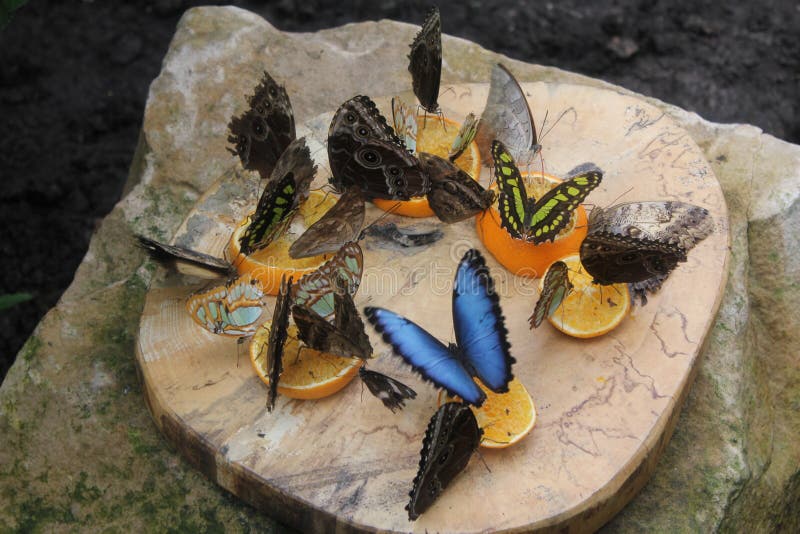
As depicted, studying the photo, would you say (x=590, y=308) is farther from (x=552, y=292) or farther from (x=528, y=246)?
(x=528, y=246)

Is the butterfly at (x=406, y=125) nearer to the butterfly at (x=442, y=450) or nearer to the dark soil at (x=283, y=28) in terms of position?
the butterfly at (x=442, y=450)

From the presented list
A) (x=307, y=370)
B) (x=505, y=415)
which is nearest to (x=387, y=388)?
(x=307, y=370)

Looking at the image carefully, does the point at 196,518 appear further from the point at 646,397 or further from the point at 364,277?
the point at 646,397

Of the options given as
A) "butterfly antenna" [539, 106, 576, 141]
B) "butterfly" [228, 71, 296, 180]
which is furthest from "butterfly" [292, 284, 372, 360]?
"butterfly antenna" [539, 106, 576, 141]

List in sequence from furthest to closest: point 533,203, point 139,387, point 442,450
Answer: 1. point 139,387
2. point 533,203
3. point 442,450

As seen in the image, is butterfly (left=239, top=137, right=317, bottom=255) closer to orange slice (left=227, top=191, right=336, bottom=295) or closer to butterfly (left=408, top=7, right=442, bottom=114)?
orange slice (left=227, top=191, right=336, bottom=295)

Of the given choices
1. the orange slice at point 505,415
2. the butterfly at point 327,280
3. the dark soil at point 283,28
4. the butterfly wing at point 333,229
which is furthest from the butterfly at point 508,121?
the dark soil at point 283,28
